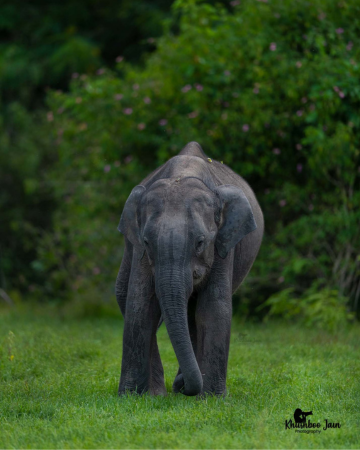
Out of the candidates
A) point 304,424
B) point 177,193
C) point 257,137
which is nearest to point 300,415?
point 304,424

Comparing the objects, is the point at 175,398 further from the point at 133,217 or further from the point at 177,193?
the point at 177,193

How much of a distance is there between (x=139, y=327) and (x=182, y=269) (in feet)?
2.41

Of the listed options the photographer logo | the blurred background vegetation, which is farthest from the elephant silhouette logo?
the blurred background vegetation

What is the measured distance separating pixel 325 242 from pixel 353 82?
2330mm

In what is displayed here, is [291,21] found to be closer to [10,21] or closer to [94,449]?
[94,449]

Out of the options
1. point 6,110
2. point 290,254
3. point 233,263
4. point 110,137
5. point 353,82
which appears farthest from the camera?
point 6,110

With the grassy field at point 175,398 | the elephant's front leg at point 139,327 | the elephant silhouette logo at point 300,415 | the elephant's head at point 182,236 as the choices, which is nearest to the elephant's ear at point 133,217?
the elephant's head at point 182,236

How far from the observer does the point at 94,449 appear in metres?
4.79

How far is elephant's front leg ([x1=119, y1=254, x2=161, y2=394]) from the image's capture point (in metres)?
6.35

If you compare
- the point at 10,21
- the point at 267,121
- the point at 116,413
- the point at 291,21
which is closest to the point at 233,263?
the point at 116,413

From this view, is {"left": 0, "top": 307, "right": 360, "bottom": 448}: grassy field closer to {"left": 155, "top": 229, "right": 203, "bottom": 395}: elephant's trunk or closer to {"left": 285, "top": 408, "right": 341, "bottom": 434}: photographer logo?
{"left": 285, "top": 408, "right": 341, "bottom": 434}: photographer logo

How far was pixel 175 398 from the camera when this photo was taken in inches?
249

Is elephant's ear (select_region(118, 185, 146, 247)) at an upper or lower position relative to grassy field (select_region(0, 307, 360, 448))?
upper

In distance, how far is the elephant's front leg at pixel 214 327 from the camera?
632 cm
